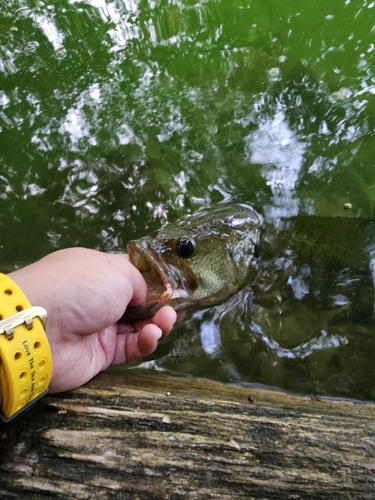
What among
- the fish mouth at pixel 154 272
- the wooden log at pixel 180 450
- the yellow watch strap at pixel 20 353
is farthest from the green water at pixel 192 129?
the yellow watch strap at pixel 20 353

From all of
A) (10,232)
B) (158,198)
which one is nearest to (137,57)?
(158,198)

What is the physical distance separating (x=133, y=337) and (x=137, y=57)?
8.15 feet

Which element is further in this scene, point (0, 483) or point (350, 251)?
point (350, 251)

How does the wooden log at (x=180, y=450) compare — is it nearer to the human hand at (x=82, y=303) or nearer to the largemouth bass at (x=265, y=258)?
the human hand at (x=82, y=303)

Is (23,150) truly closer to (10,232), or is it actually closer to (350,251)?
(10,232)

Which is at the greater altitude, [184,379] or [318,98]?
[318,98]

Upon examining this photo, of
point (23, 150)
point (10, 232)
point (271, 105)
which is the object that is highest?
point (23, 150)

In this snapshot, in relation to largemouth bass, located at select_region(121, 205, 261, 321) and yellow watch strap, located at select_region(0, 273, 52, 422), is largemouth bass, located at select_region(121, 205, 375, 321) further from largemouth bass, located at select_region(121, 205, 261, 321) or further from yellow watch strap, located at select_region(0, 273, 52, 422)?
yellow watch strap, located at select_region(0, 273, 52, 422)

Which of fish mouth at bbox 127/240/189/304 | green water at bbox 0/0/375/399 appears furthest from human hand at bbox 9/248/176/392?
green water at bbox 0/0/375/399

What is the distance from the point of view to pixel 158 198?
280 centimetres

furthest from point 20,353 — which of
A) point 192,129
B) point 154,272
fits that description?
point 192,129

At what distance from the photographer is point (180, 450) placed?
4.26 feet

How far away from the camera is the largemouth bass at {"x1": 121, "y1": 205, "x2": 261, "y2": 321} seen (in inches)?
79.0

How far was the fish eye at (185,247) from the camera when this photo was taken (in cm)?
206
